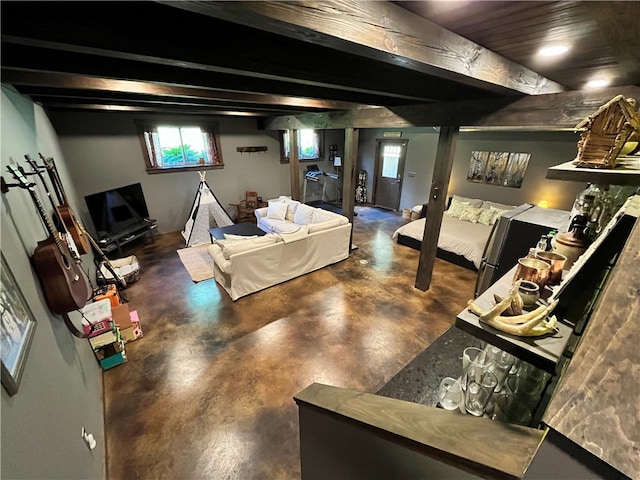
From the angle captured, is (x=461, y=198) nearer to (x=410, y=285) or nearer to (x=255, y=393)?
(x=410, y=285)

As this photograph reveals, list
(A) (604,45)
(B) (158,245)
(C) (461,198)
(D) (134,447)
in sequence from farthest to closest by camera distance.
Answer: (C) (461,198) < (B) (158,245) < (D) (134,447) < (A) (604,45)

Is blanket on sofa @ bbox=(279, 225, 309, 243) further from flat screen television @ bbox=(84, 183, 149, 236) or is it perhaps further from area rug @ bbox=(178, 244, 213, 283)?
flat screen television @ bbox=(84, 183, 149, 236)

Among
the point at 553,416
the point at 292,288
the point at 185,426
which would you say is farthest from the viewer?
the point at 292,288

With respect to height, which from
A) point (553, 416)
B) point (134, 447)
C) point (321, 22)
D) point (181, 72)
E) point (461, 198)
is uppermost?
point (181, 72)

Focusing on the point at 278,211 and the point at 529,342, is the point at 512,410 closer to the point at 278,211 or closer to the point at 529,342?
the point at 529,342

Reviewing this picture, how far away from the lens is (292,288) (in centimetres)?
380

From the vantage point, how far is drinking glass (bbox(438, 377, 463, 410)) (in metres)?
1.10

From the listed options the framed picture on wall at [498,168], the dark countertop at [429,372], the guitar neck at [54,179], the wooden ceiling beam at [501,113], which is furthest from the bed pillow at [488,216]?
the guitar neck at [54,179]

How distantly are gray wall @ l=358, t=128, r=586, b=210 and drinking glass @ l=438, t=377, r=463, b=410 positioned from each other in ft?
15.4

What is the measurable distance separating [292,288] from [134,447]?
2.27 m

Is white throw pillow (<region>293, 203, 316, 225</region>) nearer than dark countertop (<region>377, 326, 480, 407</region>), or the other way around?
dark countertop (<region>377, 326, 480, 407</region>)

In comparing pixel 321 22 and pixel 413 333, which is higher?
pixel 321 22

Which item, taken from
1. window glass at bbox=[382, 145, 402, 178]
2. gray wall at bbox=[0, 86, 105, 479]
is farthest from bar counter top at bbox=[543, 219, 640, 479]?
window glass at bbox=[382, 145, 402, 178]

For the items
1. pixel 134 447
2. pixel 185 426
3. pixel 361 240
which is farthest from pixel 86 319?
pixel 361 240
